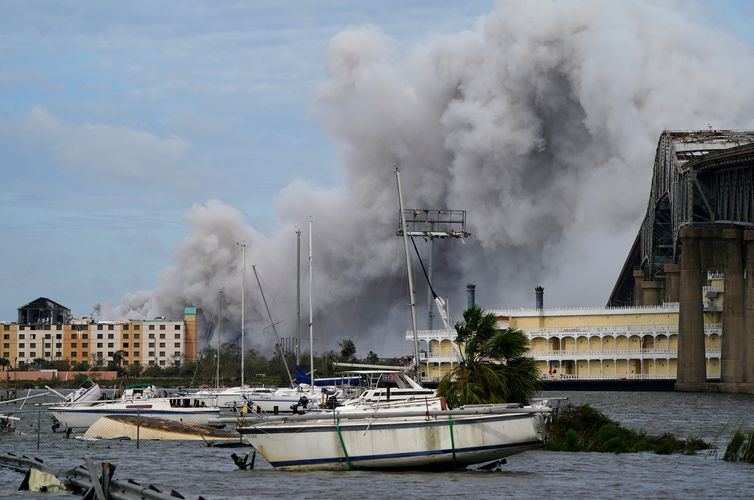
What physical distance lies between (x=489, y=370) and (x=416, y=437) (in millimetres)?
9314

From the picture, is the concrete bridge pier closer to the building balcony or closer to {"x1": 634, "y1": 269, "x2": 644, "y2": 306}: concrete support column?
the building balcony

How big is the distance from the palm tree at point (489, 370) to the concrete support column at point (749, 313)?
79.1 metres

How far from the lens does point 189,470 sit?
49.0 m

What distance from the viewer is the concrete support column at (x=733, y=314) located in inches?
5172

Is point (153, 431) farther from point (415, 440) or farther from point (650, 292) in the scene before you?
point (650, 292)

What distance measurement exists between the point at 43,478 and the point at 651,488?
17258mm

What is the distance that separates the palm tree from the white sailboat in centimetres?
709

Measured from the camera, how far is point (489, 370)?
5200 centimetres

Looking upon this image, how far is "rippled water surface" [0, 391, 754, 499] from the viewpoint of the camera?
40.9 m

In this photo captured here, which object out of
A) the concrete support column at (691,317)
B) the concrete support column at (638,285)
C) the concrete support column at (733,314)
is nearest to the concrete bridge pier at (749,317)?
the concrete support column at (733,314)

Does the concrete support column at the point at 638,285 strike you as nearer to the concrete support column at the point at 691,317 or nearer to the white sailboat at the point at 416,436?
the concrete support column at the point at 691,317

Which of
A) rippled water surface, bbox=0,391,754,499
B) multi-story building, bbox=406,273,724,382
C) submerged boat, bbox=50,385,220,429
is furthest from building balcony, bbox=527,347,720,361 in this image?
rippled water surface, bbox=0,391,754,499

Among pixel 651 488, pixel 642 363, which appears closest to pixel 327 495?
pixel 651 488

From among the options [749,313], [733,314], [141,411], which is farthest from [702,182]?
[141,411]
